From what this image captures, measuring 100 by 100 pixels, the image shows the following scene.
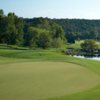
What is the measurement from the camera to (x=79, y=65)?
21688 mm

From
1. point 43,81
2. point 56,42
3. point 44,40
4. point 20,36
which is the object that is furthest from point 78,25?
point 43,81

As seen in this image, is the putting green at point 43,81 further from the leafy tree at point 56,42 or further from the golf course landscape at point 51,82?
the leafy tree at point 56,42

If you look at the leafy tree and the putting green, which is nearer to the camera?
the putting green

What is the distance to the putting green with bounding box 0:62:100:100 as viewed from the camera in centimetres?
1293

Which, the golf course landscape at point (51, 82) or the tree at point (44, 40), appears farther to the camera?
the tree at point (44, 40)

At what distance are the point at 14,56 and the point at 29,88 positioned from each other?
1525 cm

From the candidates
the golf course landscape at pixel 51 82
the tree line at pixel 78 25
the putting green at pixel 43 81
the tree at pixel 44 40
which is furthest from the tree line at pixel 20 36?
the tree line at pixel 78 25

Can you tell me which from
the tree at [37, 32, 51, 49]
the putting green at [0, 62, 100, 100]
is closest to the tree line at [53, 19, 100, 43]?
the tree at [37, 32, 51, 49]

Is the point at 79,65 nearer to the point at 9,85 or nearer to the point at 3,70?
the point at 3,70

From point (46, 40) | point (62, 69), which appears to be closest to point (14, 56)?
point (62, 69)

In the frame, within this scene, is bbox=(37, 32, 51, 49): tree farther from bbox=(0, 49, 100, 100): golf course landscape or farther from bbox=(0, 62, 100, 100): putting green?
bbox=(0, 62, 100, 100): putting green

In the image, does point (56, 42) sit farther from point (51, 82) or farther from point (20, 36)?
point (51, 82)

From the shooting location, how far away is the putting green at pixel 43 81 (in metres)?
12.9

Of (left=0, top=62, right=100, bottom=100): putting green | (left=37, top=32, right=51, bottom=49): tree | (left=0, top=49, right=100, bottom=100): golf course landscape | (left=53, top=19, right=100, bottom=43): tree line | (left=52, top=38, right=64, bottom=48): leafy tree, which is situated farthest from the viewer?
(left=53, top=19, right=100, bottom=43): tree line
